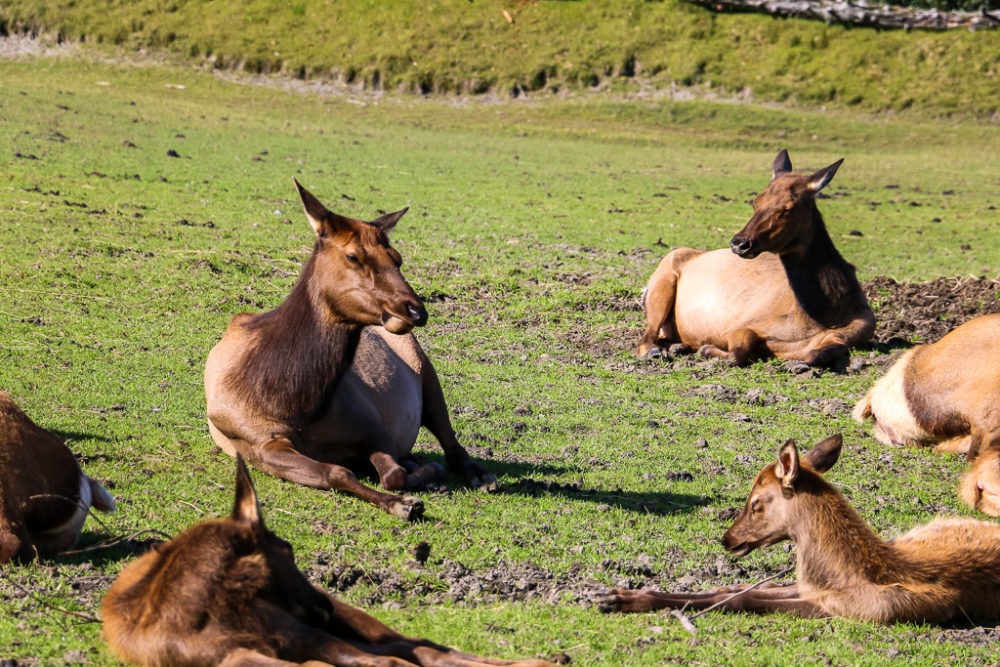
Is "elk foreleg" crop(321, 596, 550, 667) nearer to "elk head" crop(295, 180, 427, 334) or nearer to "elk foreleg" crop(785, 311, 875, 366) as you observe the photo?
"elk head" crop(295, 180, 427, 334)

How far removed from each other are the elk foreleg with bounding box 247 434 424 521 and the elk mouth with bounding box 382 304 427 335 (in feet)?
3.07

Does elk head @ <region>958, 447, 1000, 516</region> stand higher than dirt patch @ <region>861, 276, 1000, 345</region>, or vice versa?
dirt patch @ <region>861, 276, 1000, 345</region>

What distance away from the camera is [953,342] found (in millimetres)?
9094

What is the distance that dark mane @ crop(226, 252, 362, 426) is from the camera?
777 centimetres

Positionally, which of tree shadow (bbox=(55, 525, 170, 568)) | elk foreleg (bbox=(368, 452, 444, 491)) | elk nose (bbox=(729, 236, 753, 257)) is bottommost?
elk foreleg (bbox=(368, 452, 444, 491))

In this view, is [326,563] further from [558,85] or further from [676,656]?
[558,85]

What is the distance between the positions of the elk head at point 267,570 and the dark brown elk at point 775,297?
813 centimetres

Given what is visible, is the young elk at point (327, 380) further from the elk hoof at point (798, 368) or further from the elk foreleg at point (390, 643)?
the elk hoof at point (798, 368)

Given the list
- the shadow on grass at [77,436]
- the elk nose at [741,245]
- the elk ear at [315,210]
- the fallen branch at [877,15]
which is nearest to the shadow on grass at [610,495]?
the elk ear at [315,210]

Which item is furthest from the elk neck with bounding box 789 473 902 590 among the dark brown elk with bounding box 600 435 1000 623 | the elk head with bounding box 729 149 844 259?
the elk head with bounding box 729 149 844 259

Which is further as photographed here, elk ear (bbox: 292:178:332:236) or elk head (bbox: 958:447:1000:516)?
elk head (bbox: 958:447:1000:516)

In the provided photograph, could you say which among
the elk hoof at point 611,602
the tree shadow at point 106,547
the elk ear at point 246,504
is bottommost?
the tree shadow at point 106,547

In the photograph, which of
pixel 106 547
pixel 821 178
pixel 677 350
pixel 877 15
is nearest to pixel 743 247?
Answer: pixel 821 178

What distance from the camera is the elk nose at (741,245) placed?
38.5 ft
